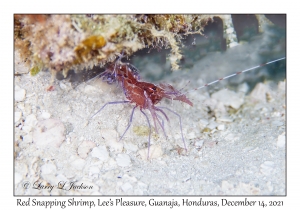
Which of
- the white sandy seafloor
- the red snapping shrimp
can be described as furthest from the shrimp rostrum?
the white sandy seafloor

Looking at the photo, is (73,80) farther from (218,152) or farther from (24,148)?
(218,152)

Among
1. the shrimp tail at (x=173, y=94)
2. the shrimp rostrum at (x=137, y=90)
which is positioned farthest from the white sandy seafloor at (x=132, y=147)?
the shrimp tail at (x=173, y=94)

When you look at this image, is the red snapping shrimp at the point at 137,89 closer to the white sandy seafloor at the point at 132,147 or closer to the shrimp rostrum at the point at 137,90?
the shrimp rostrum at the point at 137,90

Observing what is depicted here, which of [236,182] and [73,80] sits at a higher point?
[73,80]

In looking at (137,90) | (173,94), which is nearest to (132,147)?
(137,90)

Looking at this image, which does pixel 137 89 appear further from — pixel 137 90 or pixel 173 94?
pixel 173 94

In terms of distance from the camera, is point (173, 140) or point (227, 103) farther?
point (227, 103)

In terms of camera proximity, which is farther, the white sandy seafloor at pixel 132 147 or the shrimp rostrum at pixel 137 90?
the shrimp rostrum at pixel 137 90

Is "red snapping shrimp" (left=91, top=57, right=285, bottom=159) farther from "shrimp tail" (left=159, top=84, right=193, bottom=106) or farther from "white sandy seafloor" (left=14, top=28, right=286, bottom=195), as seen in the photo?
"white sandy seafloor" (left=14, top=28, right=286, bottom=195)

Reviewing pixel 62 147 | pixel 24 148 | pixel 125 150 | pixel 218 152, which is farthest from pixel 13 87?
pixel 218 152
